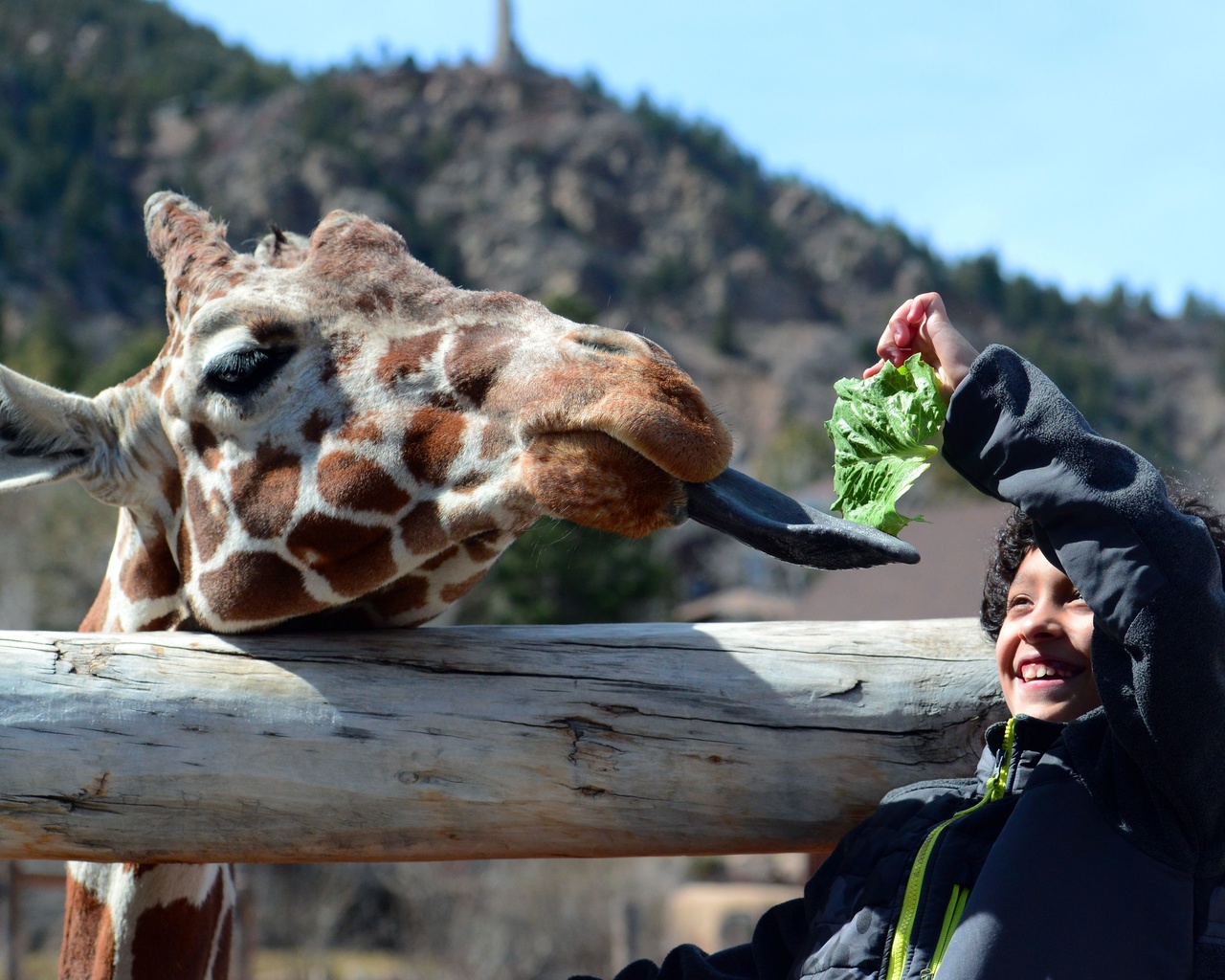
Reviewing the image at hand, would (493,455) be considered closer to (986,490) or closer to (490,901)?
(986,490)

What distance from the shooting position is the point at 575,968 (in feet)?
58.1

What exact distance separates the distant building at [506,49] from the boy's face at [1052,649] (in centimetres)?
10013

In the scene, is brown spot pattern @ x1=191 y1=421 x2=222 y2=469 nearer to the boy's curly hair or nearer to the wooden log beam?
the wooden log beam

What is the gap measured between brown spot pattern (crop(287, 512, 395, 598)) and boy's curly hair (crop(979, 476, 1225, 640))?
1214 millimetres

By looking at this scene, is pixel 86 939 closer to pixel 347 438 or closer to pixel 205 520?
pixel 205 520

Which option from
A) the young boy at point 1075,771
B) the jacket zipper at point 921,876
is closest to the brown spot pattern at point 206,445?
the young boy at point 1075,771

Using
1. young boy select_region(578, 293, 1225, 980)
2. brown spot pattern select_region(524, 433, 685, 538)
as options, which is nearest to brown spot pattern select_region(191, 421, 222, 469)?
brown spot pattern select_region(524, 433, 685, 538)

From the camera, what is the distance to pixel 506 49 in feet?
323

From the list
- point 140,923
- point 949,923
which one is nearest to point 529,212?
point 140,923

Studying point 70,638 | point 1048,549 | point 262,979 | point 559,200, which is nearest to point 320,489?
point 70,638

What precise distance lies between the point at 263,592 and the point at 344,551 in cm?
19

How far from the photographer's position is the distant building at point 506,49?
9706 cm

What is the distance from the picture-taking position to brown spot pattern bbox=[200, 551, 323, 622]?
231cm

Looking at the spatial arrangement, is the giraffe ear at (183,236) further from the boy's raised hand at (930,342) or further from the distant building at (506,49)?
the distant building at (506,49)
